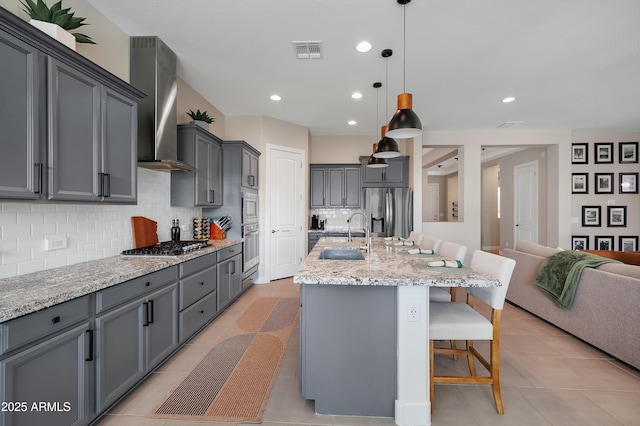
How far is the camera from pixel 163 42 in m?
2.73

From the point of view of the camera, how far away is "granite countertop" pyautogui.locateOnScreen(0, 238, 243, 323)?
1.21 metres

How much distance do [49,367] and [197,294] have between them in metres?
1.39

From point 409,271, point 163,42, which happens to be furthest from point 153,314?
point 163,42

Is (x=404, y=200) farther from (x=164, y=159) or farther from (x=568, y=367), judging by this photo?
(x=164, y=159)

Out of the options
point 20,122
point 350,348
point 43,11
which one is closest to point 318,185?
point 350,348

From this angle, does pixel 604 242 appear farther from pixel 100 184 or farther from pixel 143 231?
pixel 100 184

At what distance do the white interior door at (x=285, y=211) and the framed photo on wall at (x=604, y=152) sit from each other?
6.12 m

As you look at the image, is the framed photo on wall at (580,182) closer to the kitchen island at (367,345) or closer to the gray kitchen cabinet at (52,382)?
the kitchen island at (367,345)

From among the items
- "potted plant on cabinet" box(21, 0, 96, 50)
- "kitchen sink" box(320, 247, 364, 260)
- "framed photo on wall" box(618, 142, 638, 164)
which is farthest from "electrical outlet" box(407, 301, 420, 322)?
"framed photo on wall" box(618, 142, 638, 164)

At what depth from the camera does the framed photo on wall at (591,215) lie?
567cm

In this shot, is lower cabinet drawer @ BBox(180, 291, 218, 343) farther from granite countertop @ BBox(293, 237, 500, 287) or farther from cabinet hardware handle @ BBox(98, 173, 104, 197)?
granite countertop @ BBox(293, 237, 500, 287)

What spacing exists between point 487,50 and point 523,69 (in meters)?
0.77

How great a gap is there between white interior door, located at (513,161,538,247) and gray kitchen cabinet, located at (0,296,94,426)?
7909 mm

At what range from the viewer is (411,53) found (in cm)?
288
